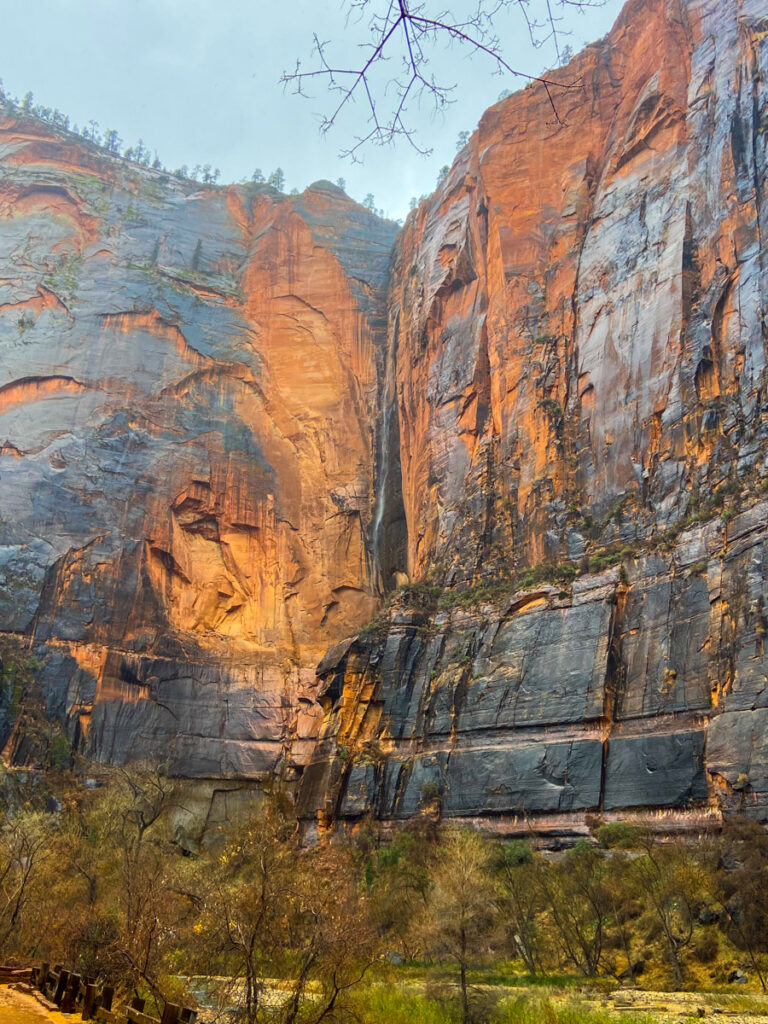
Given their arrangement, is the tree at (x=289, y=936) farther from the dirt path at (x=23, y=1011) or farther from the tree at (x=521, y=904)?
the tree at (x=521, y=904)

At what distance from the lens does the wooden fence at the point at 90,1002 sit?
10727mm

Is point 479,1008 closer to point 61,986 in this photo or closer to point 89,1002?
point 61,986

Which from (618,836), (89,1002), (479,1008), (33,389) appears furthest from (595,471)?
(33,389)

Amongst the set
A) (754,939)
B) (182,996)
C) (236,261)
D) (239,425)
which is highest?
(236,261)

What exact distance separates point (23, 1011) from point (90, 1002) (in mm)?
830

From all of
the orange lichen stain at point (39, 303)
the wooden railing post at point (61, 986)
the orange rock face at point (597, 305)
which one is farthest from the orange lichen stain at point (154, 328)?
the wooden railing post at point (61, 986)

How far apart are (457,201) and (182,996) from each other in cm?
4779

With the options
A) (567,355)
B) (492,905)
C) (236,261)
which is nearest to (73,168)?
(236,261)

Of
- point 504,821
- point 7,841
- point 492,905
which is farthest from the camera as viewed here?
point 504,821

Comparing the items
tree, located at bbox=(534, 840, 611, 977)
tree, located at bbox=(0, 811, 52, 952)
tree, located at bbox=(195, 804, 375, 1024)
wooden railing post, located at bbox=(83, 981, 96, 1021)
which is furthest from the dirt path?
tree, located at bbox=(534, 840, 611, 977)

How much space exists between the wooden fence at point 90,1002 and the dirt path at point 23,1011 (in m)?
0.31

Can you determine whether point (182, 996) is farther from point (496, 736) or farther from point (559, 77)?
point (559, 77)

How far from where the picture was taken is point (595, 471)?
36938mm

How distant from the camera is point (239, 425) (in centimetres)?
5469
